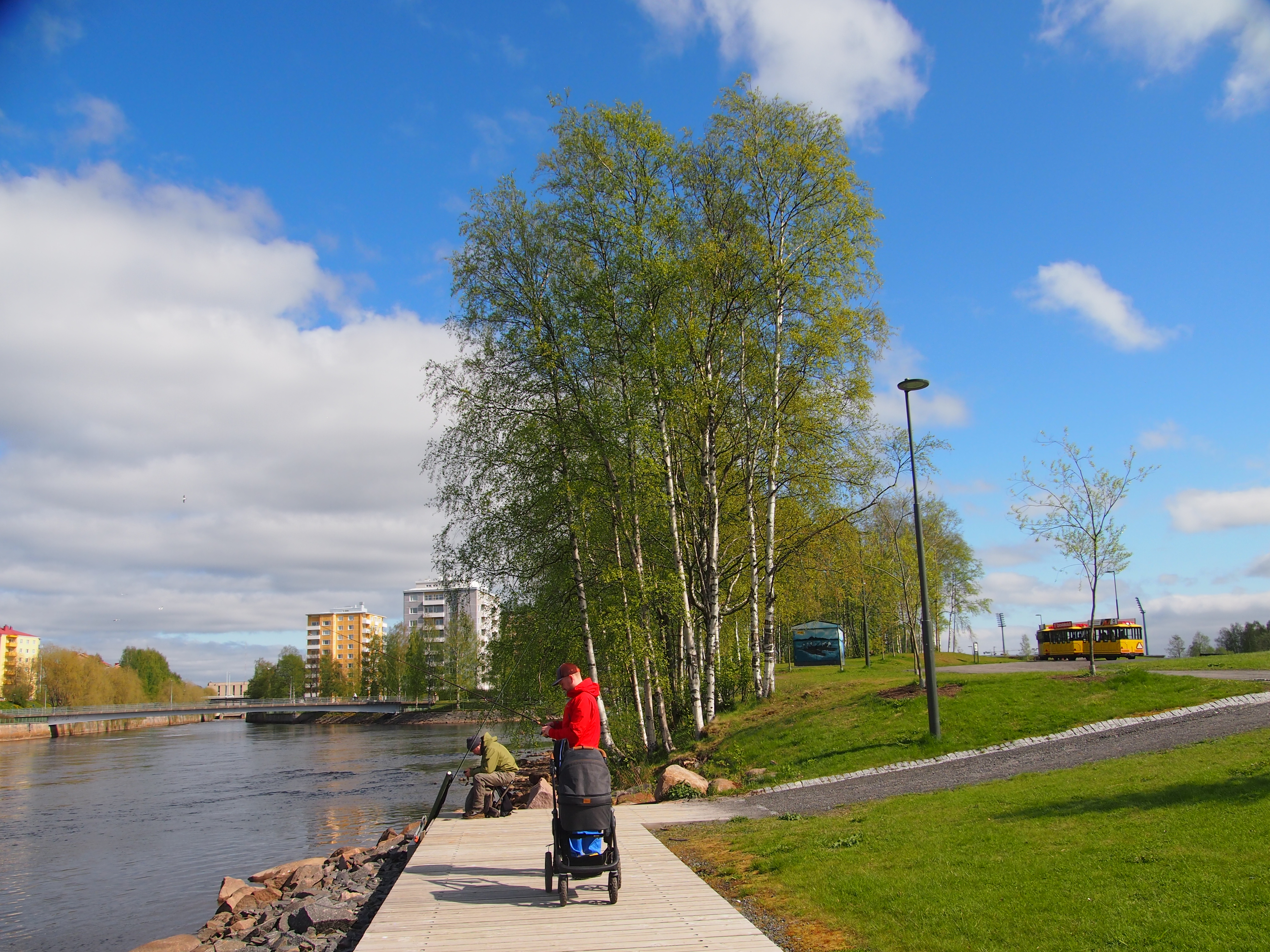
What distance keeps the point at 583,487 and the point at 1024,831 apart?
12.7m

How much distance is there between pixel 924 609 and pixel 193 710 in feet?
414

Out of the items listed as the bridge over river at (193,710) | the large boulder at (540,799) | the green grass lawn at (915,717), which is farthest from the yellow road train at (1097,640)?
the bridge over river at (193,710)

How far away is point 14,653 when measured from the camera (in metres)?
173

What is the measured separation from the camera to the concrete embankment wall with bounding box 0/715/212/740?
264 ft

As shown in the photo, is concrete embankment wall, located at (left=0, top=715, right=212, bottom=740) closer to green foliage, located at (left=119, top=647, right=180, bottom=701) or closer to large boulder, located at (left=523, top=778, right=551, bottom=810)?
green foliage, located at (left=119, top=647, right=180, bottom=701)

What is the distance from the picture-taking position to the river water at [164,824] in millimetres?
14578

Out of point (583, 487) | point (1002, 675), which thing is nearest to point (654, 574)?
point (583, 487)

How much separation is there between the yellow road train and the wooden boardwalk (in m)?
33.4

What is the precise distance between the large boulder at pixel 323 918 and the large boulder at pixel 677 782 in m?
6.37

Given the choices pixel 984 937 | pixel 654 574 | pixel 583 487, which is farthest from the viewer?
pixel 654 574

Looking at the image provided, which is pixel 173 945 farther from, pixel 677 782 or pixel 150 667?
pixel 150 667

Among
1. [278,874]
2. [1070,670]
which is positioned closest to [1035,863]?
[278,874]

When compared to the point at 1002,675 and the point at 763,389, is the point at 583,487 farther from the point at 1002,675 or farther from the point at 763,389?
the point at 1002,675

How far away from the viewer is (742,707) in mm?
21547
